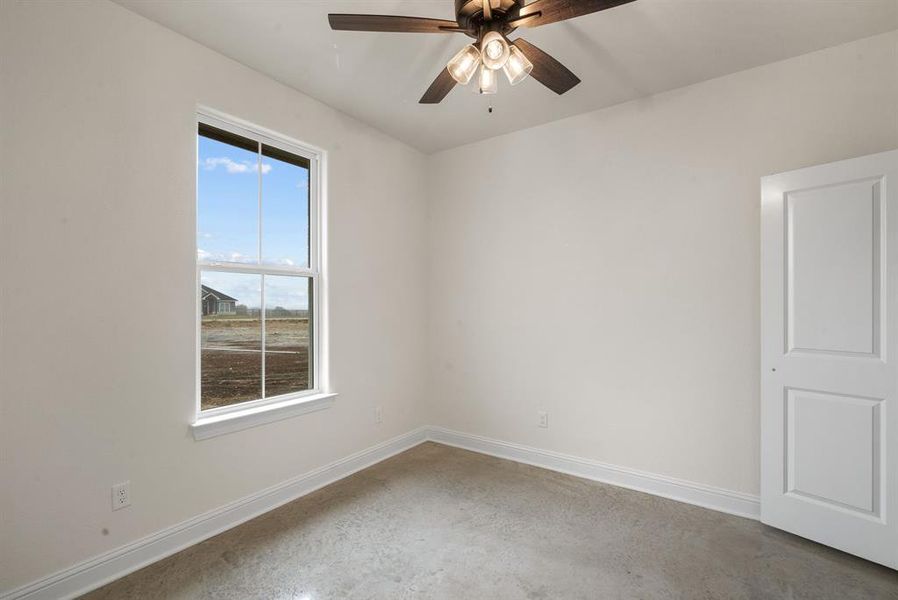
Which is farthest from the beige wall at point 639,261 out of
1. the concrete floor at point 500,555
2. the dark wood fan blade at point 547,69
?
the dark wood fan blade at point 547,69

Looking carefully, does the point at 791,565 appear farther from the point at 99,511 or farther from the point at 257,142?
the point at 257,142

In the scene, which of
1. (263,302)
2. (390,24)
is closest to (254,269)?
(263,302)

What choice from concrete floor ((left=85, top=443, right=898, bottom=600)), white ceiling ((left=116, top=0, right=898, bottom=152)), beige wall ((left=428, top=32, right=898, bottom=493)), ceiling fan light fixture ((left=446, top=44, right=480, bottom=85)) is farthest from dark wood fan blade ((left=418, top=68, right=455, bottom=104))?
concrete floor ((left=85, top=443, right=898, bottom=600))

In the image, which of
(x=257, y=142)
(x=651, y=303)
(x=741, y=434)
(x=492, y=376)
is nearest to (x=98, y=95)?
(x=257, y=142)

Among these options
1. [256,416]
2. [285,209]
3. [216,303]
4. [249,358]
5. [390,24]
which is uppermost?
[390,24]

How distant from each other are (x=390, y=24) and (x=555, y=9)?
2.02 feet

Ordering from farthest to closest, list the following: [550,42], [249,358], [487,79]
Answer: [249,358], [550,42], [487,79]

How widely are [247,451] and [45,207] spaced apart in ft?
5.17

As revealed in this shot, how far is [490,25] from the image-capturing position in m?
1.68

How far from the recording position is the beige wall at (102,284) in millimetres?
1755

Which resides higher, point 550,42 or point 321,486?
point 550,42

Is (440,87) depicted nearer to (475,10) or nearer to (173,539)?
(475,10)

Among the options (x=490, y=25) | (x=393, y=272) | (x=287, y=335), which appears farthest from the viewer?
(x=393, y=272)

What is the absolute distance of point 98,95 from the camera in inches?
78.1
